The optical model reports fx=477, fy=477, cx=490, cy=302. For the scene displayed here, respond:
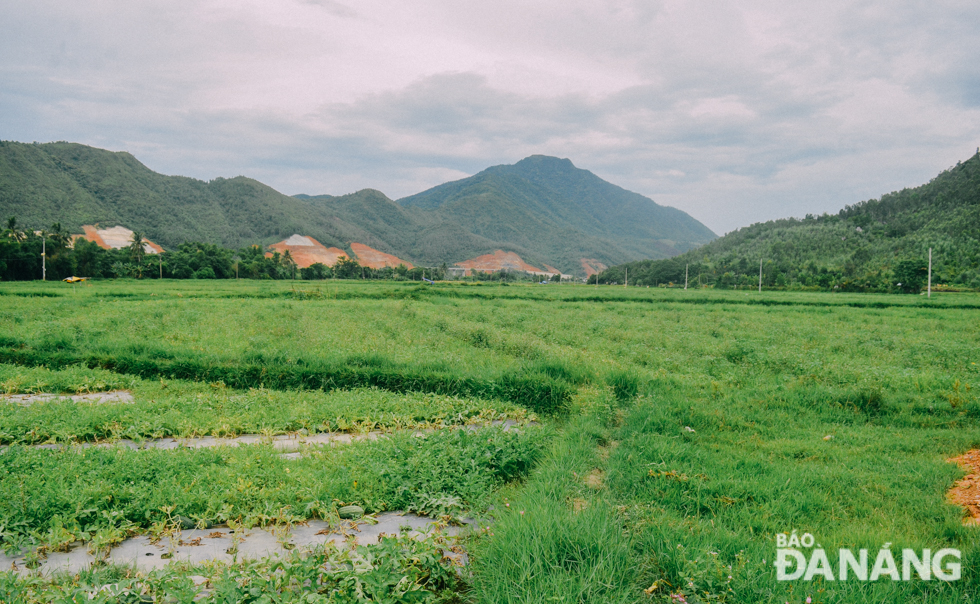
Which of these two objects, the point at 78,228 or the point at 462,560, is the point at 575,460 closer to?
the point at 462,560

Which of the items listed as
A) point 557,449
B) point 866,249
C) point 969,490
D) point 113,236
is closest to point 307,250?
point 113,236

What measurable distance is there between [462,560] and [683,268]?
104451 millimetres

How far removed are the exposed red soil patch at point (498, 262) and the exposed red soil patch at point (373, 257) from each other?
69.1 feet

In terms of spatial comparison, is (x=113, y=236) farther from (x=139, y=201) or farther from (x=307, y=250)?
(x=307, y=250)

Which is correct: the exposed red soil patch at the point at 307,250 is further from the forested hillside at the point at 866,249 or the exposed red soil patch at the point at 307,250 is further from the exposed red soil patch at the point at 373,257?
the forested hillside at the point at 866,249

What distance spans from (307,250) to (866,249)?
129 meters

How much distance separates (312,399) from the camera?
28.5 feet

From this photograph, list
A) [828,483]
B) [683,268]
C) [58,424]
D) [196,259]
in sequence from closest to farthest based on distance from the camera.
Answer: [828,483], [58,424], [196,259], [683,268]

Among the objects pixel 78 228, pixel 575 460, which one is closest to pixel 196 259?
pixel 78 228

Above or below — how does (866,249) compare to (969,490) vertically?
above
